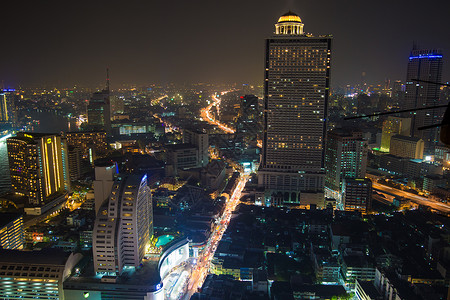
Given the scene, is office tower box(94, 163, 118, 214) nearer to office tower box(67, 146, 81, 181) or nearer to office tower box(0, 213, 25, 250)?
office tower box(0, 213, 25, 250)

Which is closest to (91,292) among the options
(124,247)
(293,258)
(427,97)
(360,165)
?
(124,247)

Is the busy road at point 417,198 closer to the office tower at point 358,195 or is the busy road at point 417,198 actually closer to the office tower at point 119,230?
the office tower at point 358,195

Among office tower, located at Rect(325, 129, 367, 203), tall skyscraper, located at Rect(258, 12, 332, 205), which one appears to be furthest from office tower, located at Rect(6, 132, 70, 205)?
office tower, located at Rect(325, 129, 367, 203)

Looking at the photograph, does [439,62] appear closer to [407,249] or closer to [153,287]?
[407,249]

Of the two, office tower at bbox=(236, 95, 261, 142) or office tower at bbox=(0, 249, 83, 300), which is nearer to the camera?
office tower at bbox=(0, 249, 83, 300)

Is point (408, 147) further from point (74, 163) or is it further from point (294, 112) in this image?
point (74, 163)

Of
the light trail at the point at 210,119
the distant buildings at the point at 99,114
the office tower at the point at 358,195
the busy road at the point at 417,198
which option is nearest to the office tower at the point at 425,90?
the busy road at the point at 417,198
